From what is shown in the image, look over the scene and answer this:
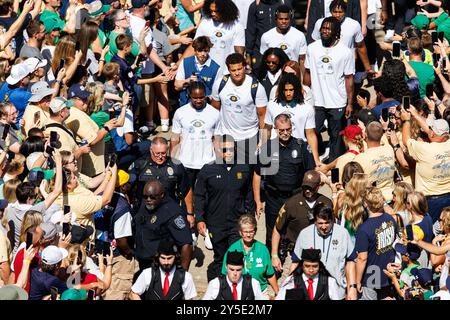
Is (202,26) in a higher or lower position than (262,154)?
higher

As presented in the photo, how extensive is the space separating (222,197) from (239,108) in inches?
74.5

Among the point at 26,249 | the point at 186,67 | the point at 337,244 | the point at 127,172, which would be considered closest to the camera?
the point at 26,249

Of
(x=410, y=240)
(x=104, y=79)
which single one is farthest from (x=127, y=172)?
(x=410, y=240)

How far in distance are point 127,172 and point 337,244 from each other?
3438mm

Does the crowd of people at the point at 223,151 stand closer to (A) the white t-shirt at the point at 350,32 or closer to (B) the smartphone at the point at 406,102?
(A) the white t-shirt at the point at 350,32

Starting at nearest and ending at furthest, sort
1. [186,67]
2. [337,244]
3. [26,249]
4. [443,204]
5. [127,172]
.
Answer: [26,249] < [337,244] < [443,204] < [127,172] < [186,67]

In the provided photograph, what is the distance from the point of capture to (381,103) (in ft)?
52.2

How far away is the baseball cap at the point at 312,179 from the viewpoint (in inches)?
535

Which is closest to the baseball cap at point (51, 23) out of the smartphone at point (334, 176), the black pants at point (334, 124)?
the black pants at point (334, 124)

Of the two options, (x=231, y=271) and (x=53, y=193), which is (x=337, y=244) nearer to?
(x=231, y=271)

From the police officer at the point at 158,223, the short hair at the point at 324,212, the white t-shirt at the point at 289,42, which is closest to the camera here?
the short hair at the point at 324,212

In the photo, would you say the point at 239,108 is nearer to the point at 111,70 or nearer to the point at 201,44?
the point at 201,44

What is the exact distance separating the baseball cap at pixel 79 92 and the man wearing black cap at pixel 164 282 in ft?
11.3

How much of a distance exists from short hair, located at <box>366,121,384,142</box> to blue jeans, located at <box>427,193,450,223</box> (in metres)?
0.96
